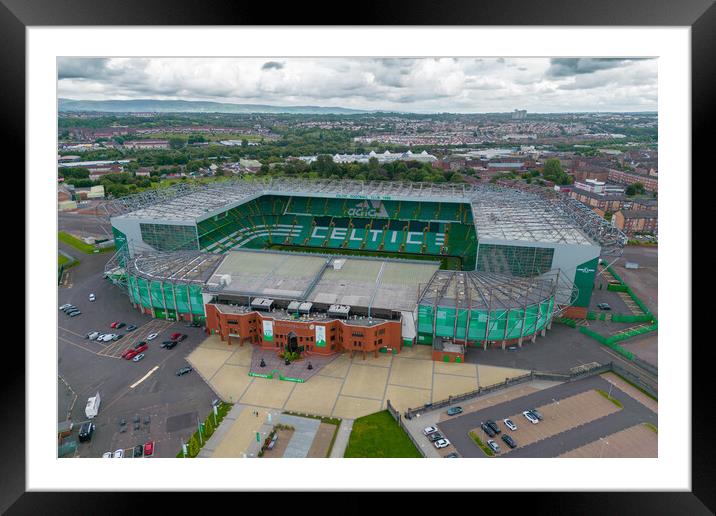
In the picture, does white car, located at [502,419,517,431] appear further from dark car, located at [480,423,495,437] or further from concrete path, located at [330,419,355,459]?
concrete path, located at [330,419,355,459]

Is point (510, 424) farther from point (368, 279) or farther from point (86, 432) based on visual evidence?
point (86, 432)

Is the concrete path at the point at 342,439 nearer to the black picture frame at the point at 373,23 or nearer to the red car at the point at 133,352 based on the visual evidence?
the red car at the point at 133,352

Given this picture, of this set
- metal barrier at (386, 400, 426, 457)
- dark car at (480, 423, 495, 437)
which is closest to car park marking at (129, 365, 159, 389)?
metal barrier at (386, 400, 426, 457)

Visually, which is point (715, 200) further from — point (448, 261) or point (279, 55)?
point (448, 261)

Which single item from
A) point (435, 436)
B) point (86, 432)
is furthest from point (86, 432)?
point (435, 436)

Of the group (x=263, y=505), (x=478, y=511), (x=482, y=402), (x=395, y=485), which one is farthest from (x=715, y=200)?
(x=482, y=402)
